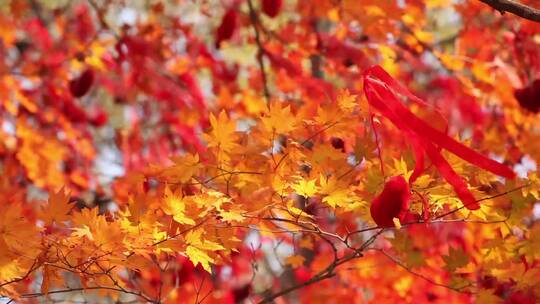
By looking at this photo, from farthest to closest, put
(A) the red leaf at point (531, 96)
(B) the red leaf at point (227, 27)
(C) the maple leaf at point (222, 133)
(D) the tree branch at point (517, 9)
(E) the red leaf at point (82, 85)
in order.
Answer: (E) the red leaf at point (82, 85) → (B) the red leaf at point (227, 27) → (A) the red leaf at point (531, 96) → (C) the maple leaf at point (222, 133) → (D) the tree branch at point (517, 9)

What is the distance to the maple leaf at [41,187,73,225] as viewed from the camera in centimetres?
114

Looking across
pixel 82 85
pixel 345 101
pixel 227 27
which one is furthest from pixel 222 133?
pixel 82 85

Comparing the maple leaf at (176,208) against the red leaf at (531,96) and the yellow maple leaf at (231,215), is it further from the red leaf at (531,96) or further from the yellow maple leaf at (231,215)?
the red leaf at (531,96)

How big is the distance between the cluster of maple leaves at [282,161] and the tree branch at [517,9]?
169 millimetres

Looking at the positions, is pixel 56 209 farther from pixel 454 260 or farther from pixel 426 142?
pixel 454 260

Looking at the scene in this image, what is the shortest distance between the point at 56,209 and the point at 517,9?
70 centimetres

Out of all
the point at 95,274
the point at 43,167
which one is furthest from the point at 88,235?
the point at 43,167

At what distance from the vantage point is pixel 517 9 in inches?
42.9

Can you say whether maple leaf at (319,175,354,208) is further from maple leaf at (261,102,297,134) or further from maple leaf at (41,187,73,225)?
maple leaf at (41,187,73,225)

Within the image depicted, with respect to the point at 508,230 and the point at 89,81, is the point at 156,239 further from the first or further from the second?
the point at 89,81

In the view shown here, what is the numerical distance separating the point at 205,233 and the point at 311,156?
0.20 m

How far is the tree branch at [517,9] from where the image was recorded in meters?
1.08

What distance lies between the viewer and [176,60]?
10.8 feet

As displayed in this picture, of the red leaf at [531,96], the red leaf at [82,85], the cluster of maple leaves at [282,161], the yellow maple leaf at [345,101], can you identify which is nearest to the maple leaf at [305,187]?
the cluster of maple leaves at [282,161]
